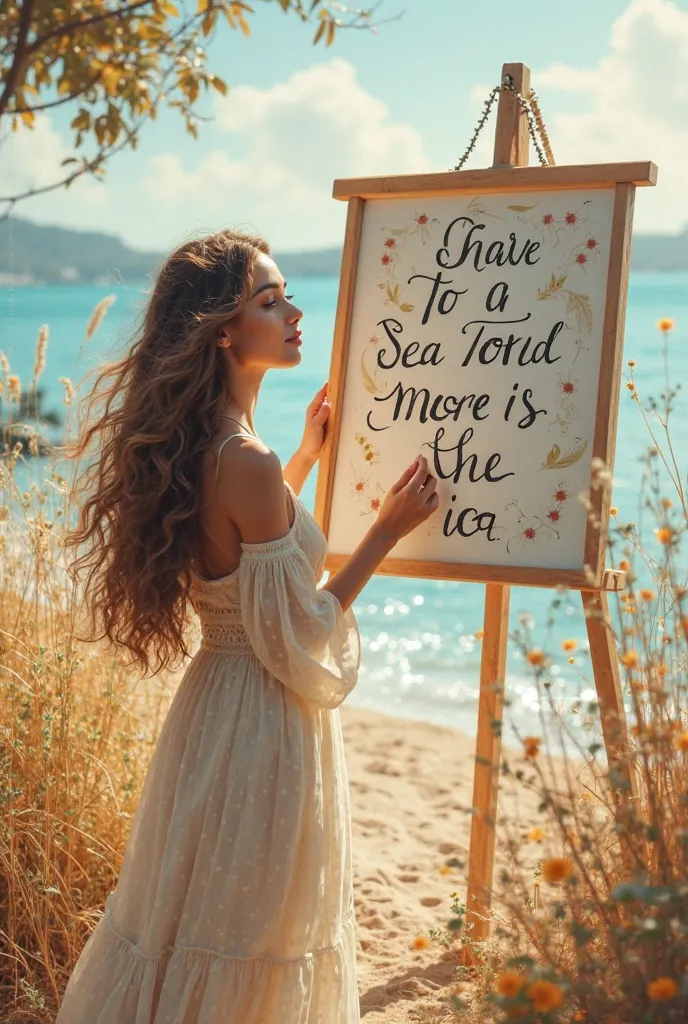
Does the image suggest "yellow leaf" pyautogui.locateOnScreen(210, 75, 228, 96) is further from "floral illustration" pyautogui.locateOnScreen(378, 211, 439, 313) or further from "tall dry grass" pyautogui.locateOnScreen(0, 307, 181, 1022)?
"floral illustration" pyautogui.locateOnScreen(378, 211, 439, 313)

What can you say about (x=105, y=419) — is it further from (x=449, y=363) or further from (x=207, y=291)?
(x=449, y=363)

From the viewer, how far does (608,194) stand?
2297mm

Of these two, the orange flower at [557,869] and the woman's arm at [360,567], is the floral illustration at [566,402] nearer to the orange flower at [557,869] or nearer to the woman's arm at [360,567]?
the woman's arm at [360,567]

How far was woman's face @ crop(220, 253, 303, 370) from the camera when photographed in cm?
216

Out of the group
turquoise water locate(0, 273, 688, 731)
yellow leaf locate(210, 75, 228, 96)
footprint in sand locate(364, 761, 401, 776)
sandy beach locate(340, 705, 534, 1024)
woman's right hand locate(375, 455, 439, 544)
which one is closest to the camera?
woman's right hand locate(375, 455, 439, 544)

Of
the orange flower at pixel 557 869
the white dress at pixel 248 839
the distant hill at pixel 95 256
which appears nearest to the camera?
the orange flower at pixel 557 869

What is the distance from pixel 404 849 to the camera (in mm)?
3977

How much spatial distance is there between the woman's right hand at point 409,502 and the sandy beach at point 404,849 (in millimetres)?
614

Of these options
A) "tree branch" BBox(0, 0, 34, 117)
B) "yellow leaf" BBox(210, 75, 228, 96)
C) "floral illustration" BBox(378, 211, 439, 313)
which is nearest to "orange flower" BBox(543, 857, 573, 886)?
"floral illustration" BBox(378, 211, 439, 313)

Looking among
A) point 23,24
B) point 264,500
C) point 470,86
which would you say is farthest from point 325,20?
point 470,86

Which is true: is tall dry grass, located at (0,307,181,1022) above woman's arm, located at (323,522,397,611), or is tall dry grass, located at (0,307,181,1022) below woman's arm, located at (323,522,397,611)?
below

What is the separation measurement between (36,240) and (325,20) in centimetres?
2862

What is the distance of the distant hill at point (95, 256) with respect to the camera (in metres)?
19.5

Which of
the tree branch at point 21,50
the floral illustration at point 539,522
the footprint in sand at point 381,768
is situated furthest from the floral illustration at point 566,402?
the footprint in sand at point 381,768
